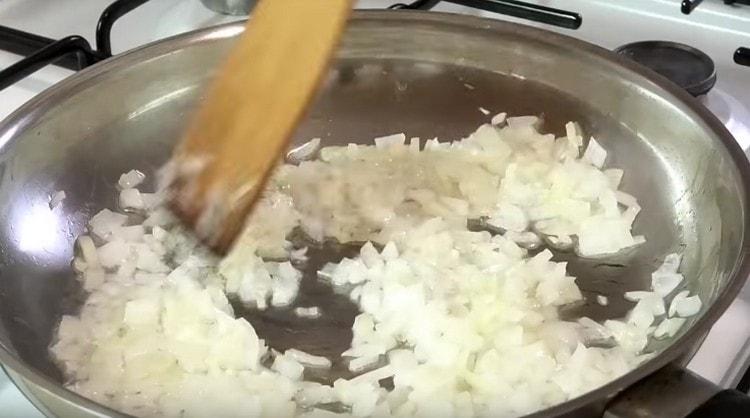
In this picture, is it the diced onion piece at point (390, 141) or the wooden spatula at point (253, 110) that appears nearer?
the wooden spatula at point (253, 110)

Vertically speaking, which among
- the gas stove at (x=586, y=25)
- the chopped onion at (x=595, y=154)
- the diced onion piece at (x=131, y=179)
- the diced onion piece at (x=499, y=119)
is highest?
the gas stove at (x=586, y=25)

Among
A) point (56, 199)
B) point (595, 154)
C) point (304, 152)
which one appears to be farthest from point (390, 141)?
point (56, 199)

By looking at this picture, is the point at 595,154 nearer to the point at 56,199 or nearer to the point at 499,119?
the point at 499,119

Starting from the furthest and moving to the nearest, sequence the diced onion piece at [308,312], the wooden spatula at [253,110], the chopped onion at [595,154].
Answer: the chopped onion at [595,154], the diced onion piece at [308,312], the wooden spatula at [253,110]

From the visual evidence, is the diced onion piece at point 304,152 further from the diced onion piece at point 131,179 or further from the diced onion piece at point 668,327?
the diced onion piece at point 668,327

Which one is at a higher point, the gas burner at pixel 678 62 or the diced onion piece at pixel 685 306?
the gas burner at pixel 678 62

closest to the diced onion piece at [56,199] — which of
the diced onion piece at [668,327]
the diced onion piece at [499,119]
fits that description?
the diced onion piece at [499,119]
